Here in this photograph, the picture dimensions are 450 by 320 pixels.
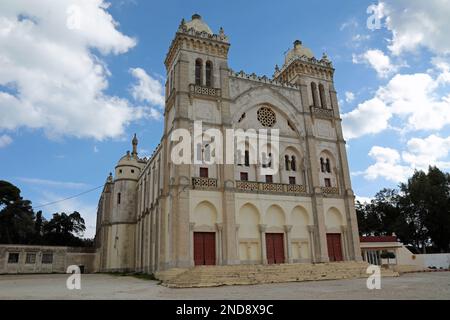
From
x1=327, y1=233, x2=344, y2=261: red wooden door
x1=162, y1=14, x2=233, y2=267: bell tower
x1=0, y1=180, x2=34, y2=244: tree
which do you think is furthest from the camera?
x1=0, y1=180, x2=34, y2=244: tree

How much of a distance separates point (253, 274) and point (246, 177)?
8.54 metres

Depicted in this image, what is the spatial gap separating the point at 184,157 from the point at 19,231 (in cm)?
3171

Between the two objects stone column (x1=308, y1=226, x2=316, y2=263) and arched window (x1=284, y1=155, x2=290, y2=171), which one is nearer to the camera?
stone column (x1=308, y1=226, x2=316, y2=263)

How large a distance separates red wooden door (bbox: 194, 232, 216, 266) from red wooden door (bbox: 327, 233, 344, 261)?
9652 mm

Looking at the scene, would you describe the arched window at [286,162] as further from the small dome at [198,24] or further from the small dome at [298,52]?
the small dome at [198,24]

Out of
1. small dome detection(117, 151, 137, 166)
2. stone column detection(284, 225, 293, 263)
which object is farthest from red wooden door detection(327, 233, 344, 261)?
small dome detection(117, 151, 137, 166)

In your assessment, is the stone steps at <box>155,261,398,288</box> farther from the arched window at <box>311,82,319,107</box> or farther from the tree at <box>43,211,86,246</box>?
the tree at <box>43,211,86,246</box>

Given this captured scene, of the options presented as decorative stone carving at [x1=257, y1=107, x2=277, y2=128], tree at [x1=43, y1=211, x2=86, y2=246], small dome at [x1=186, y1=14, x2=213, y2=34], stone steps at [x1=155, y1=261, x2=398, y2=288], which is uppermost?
small dome at [x1=186, y1=14, x2=213, y2=34]

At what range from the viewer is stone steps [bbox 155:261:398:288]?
17875mm

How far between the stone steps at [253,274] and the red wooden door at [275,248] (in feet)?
9.48

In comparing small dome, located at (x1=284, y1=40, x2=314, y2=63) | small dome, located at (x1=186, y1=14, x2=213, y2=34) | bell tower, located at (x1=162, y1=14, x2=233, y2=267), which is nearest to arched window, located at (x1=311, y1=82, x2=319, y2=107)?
small dome, located at (x1=284, y1=40, x2=314, y2=63)

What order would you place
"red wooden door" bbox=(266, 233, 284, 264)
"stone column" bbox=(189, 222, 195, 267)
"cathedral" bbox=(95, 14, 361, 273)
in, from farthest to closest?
"red wooden door" bbox=(266, 233, 284, 264) → "cathedral" bbox=(95, 14, 361, 273) → "stone column" bbox=(189, 222, 195, 267)

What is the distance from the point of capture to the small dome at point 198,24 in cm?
2900

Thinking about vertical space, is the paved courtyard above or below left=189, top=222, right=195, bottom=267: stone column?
below
